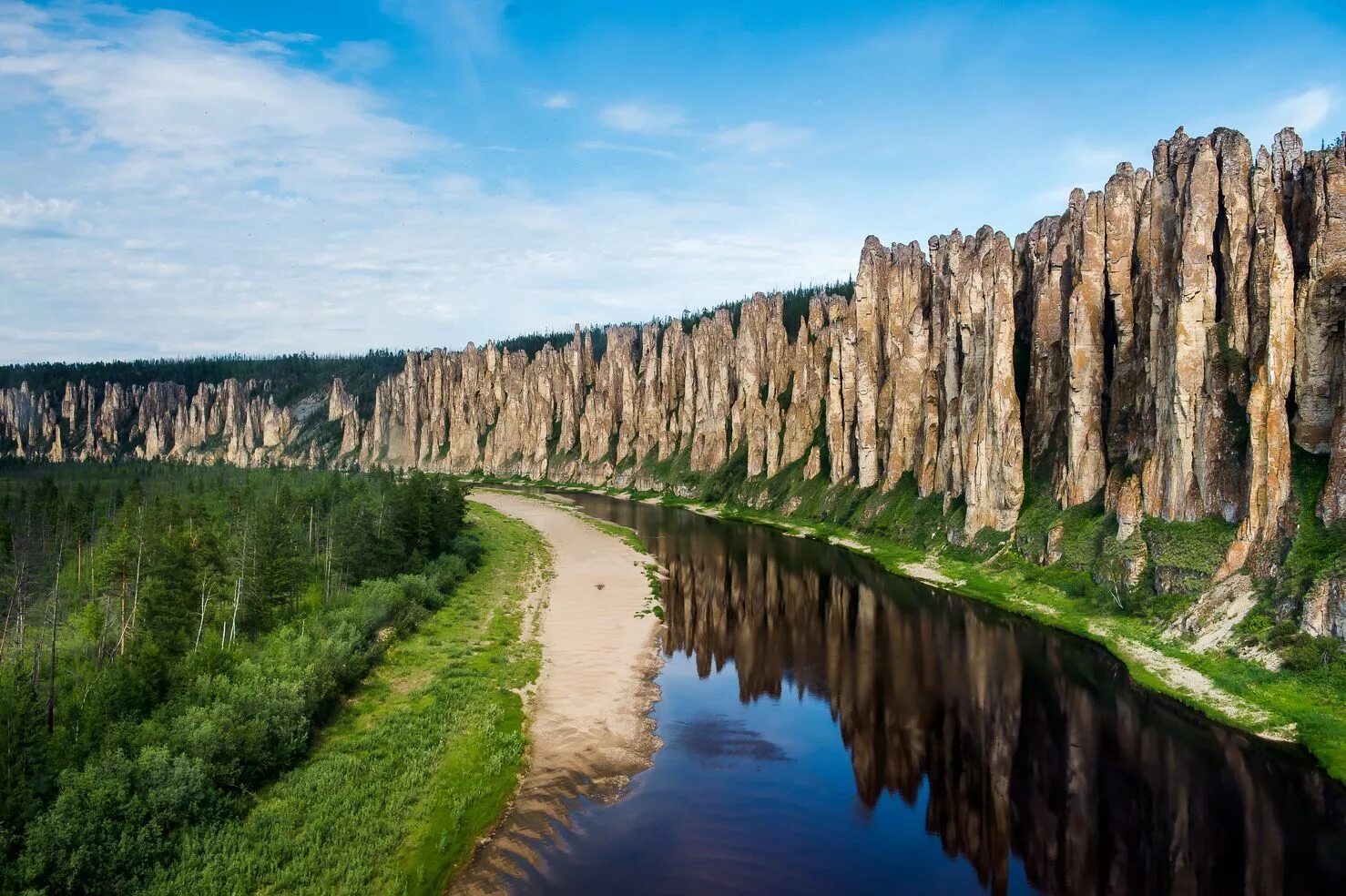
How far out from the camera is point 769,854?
23.6m

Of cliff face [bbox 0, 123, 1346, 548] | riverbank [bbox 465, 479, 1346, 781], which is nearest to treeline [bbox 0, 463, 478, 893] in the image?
riverbank [bbox 465, 479, 1346, 781]

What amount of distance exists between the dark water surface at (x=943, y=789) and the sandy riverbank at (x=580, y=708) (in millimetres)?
1022

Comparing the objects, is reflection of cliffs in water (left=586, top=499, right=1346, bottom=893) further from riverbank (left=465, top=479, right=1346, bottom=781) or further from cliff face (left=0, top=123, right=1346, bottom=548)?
cliff face (left=0, top=123, right=1346, bottom=548)

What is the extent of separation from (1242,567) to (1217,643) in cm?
581

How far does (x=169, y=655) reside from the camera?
33.9 meters

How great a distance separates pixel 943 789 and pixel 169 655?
3138 cm

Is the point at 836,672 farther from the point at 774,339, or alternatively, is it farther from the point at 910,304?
the point at 774,339

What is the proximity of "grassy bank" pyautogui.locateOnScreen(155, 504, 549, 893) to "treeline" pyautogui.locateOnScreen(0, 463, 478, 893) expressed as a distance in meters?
1.19

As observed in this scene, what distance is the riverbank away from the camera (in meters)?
29.8

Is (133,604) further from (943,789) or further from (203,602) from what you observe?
(943,789)

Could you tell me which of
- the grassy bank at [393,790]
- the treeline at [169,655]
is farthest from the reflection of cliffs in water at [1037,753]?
the treeline at [169,655]

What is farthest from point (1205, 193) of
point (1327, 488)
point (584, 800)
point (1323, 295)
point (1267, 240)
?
point (584, 800)

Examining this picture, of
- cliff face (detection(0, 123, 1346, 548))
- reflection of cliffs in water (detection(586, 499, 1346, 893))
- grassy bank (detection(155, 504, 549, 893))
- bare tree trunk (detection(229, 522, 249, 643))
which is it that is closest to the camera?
grassy bank (detection(155, 504, 549, 893))

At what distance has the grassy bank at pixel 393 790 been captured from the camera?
69.6ft
